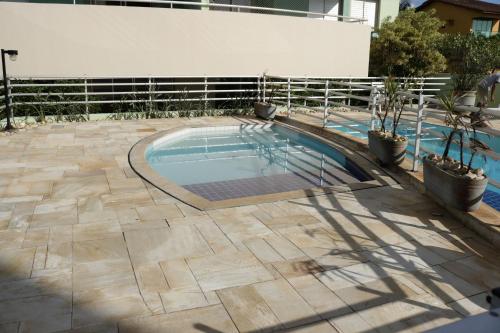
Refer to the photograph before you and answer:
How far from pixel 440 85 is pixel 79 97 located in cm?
1377

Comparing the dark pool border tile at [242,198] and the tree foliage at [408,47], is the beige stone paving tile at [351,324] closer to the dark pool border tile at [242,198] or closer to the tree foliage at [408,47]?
the dark pool border tile at [242,198]

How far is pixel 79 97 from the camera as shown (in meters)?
11.7

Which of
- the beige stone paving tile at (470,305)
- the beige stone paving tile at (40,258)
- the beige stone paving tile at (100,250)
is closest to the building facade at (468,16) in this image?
the beige stone paving tile at (470,305)

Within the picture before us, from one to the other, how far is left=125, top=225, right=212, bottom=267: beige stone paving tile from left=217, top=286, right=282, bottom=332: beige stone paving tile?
77 centimetres

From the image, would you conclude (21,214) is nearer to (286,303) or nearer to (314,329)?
(286,303)

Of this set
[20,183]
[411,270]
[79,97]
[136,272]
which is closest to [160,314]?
[136,272]

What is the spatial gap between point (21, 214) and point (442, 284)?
4478 mm

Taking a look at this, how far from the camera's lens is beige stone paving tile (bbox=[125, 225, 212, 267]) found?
4.14m

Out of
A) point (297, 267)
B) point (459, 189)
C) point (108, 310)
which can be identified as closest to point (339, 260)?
point (297, 267)

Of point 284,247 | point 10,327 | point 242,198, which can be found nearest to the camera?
→ point 10,327

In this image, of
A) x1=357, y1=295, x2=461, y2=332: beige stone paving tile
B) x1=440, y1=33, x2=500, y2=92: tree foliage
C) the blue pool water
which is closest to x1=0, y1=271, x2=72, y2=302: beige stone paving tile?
x1=357, y1=295, x2=461, y2=332: beige stone paving tile

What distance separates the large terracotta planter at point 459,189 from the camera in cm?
493

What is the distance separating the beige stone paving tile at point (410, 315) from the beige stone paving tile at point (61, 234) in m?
2.93

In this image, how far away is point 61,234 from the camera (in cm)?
458
